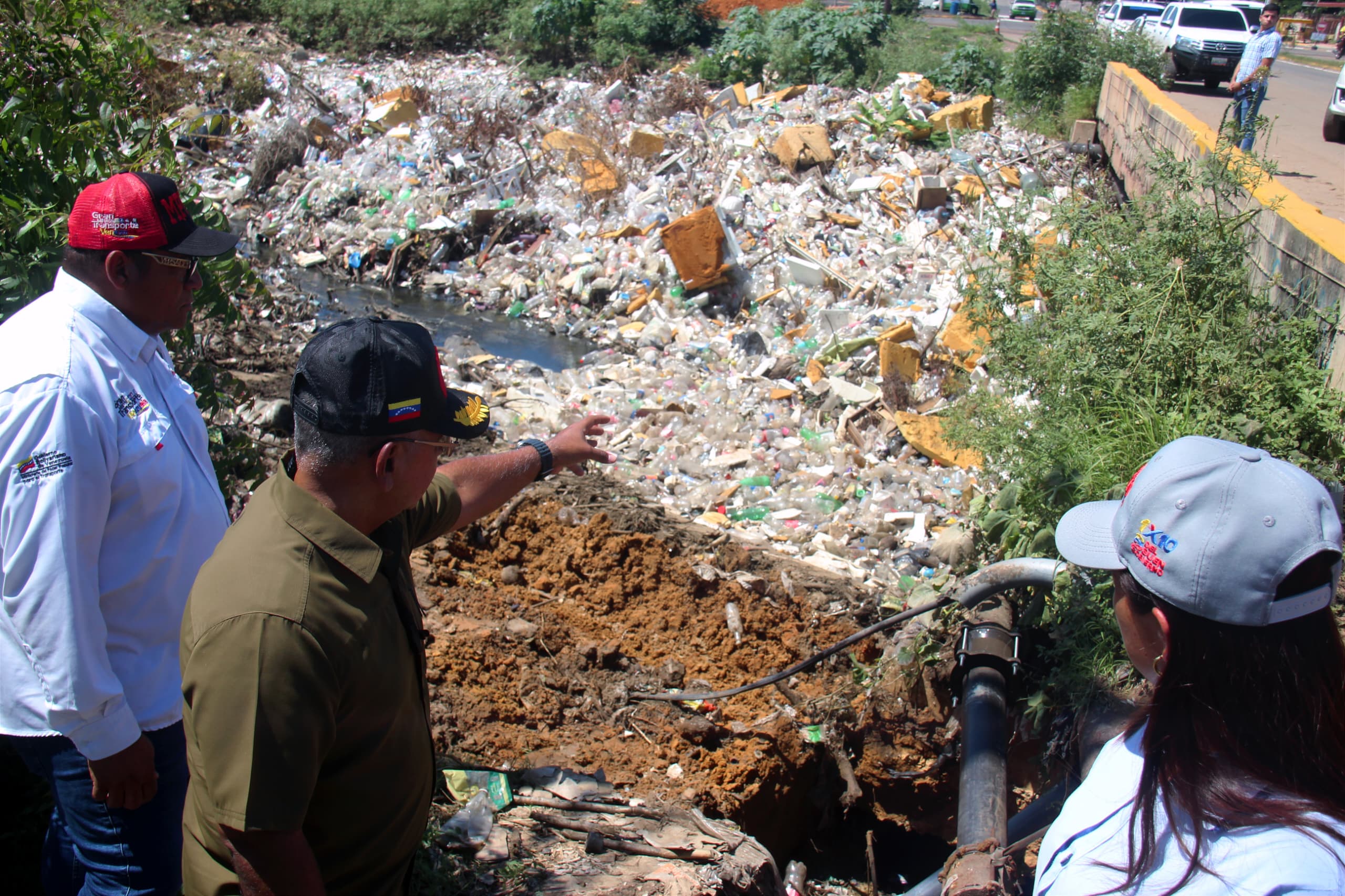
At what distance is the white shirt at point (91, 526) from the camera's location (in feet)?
5.66

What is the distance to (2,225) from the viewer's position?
2.49m

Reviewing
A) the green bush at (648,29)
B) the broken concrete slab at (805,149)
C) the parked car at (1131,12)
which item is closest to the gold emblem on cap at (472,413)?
the broken concrete slab at (805,149)

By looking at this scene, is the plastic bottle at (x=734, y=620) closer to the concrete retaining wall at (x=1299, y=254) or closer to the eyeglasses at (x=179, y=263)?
the concrete retaining wall at (x=1299, y=254)

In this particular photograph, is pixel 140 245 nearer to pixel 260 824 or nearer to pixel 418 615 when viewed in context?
pixel 418 615

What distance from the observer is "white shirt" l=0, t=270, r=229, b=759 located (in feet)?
5.66

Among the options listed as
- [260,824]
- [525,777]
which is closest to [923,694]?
[525,777]

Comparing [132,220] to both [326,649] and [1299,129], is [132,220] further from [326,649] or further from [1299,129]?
[1299,129]

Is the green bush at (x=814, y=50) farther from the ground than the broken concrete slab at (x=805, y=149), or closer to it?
farther from the ground

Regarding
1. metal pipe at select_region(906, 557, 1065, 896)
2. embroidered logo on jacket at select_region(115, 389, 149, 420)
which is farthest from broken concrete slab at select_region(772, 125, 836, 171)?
embroidered logo on jacket at select_region(115, 389, 149, 420)

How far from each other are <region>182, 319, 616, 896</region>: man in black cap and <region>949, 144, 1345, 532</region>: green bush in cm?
294

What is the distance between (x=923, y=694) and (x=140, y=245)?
3.25m

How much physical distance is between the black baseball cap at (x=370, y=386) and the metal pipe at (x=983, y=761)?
187 centimetres

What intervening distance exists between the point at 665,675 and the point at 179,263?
2754mm

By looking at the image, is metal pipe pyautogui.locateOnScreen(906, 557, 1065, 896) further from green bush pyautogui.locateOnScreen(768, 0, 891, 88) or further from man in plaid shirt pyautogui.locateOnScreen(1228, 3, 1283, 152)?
green bush pyautogui.locateOnScreen(768, 0, 891, 88)
